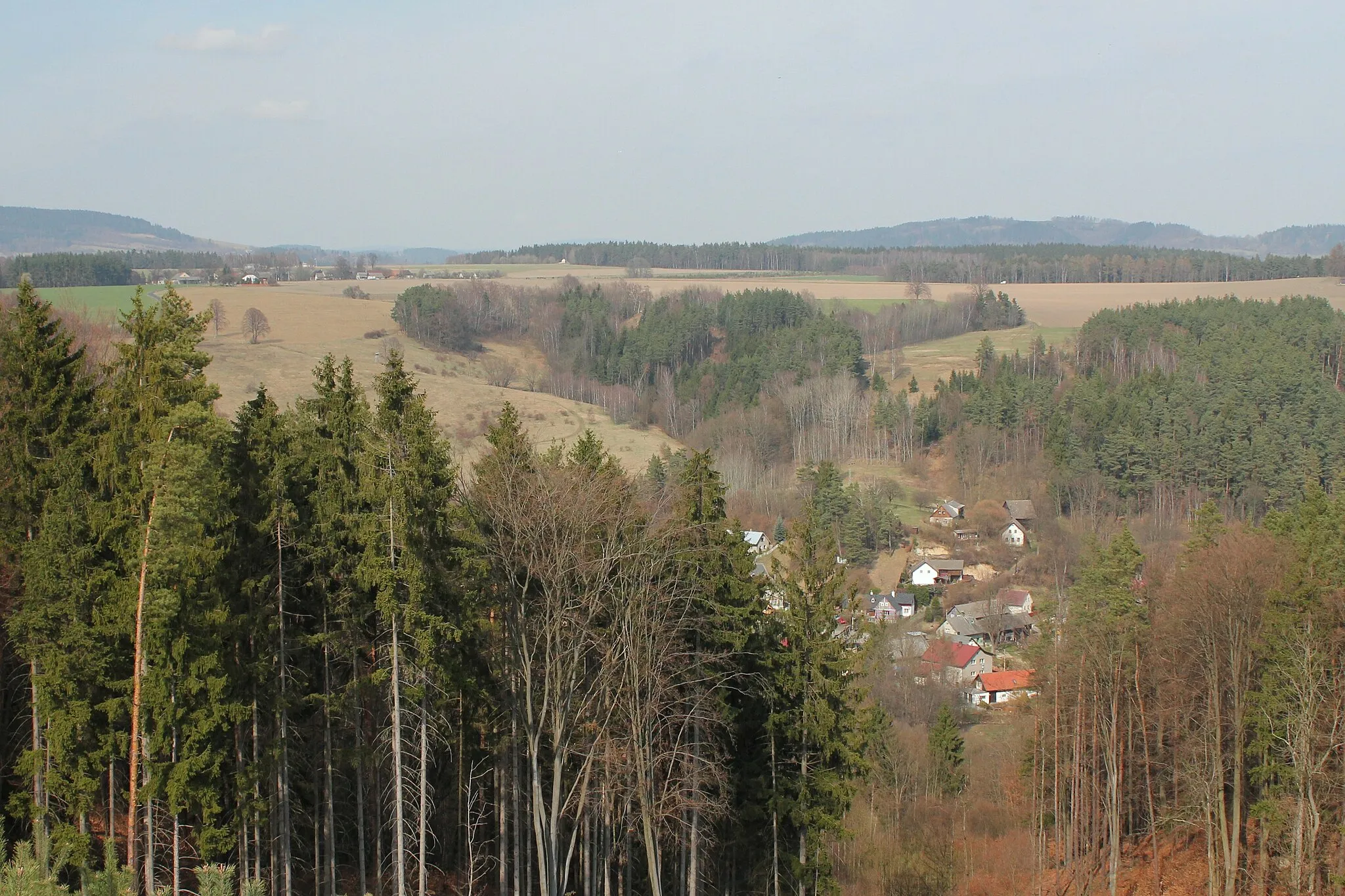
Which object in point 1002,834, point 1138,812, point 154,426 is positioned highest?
point 154,426

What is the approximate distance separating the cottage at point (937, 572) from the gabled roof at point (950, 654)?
1062cm

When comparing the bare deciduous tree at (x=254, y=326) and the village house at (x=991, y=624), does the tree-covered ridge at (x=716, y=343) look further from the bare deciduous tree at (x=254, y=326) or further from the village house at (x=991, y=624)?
the village house at (x=991, y=624)

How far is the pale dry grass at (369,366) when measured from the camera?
74.6 meters

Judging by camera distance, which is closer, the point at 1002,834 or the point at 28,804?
the point at 28,804

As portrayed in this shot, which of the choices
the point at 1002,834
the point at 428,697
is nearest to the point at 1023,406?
the point at 1002,834

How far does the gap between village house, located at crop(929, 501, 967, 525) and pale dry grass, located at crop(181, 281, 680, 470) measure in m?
20.9

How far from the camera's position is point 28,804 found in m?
16.7

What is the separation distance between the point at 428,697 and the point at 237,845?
4.11 meters

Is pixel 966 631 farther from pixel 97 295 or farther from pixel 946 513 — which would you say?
pixel 97 295

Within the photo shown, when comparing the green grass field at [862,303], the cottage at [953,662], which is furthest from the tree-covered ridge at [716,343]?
the cottage at [953,662]

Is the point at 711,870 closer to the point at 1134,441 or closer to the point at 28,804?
the point at 28,804

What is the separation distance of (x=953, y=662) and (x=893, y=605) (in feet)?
38.2

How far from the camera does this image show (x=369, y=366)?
89.7 meters

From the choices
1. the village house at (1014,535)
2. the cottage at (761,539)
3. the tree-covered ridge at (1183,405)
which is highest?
the tree-covered ridge at (1183,405)
